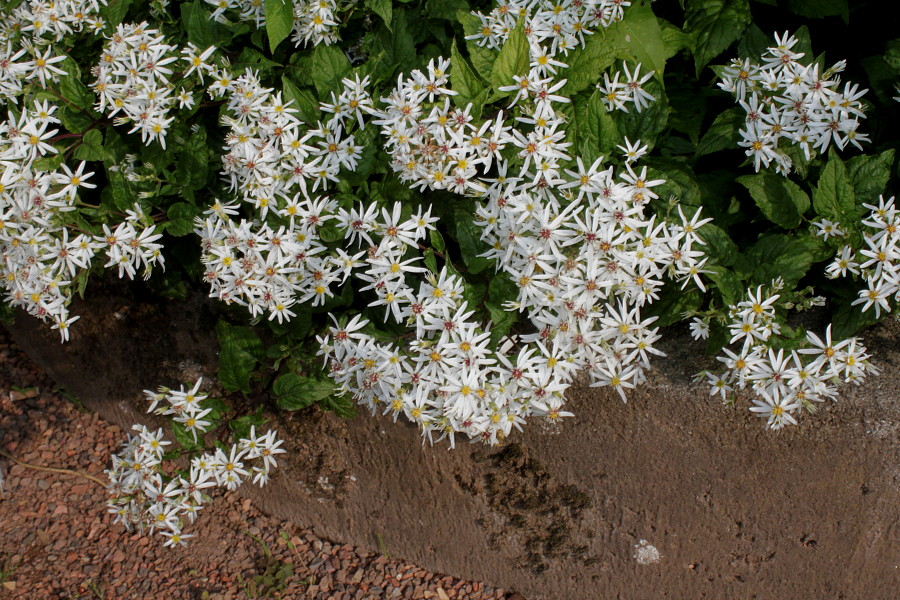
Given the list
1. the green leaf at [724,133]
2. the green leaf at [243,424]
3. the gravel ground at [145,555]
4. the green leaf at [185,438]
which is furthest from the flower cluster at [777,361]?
the green leaf at [185,438]

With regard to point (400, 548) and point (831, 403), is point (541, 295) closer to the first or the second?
point (831, 403)

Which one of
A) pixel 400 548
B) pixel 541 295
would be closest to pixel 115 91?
pixel 541 295

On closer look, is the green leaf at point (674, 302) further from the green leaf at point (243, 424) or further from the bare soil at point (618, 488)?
the green leaf at point (243, 424)

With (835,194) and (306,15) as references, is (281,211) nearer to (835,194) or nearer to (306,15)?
(306,15)

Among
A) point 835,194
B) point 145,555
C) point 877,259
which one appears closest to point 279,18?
point 835,194

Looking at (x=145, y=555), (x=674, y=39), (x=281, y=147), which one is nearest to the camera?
(x=281, y=147)
